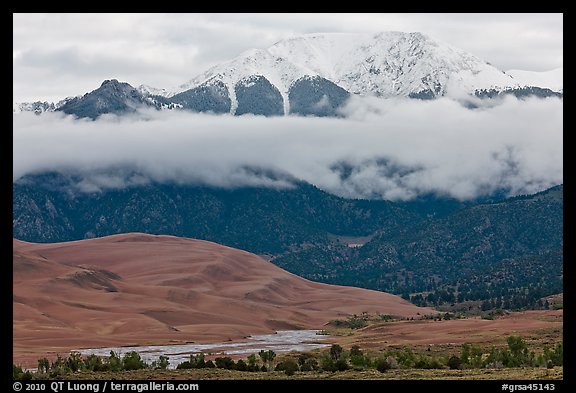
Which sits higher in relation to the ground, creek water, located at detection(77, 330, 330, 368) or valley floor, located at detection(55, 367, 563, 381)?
valley floor, located at detection(55, 367, 563, 381)

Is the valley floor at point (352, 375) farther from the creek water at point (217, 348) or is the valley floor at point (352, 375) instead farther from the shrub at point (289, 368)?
the creek water at point (217, 348)

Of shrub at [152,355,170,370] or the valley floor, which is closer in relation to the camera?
the valley floor

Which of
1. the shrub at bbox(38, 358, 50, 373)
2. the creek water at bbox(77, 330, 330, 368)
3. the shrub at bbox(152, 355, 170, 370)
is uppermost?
the shrub at bbox(38, 358, 50, 373)

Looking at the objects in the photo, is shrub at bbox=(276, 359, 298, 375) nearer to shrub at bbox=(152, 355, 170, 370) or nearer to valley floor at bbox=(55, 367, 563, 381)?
valley floor at bbox=(55, 367, 563, 381)

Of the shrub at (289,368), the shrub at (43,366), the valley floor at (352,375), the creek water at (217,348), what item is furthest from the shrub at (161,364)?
the creek water at (217,348)

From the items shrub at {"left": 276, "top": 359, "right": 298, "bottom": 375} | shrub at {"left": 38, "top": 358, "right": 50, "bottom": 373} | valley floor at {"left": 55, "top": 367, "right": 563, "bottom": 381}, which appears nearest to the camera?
valley floor at {"left": 55, "top": 367, "right": 563, "bottom": 381}

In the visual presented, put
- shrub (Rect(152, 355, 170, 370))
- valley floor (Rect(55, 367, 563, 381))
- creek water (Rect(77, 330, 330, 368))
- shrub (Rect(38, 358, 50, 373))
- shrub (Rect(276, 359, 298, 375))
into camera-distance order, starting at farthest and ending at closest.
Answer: creek water (Rect(77, 330, 330, 368)), shrub (Rect(38, 358, 50, 373)), shrub (Rect(152, 355, 170, 370)), shrub (Rect(276, 359, 298, 375)), valley floor (Rect(55, 367, 563, 381))

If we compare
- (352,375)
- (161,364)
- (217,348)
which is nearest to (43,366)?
(161,364)

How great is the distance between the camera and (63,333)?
184 metres

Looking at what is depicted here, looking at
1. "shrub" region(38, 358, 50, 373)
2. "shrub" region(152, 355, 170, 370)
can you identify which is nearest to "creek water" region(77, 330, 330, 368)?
"shrub" region(152, 355, 170, 370)

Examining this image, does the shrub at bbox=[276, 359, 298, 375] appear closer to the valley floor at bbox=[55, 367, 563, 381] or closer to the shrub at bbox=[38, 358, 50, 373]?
the valley floor at bbox=[55, 367, 563, 381]

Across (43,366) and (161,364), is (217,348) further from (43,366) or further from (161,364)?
(161,364)
